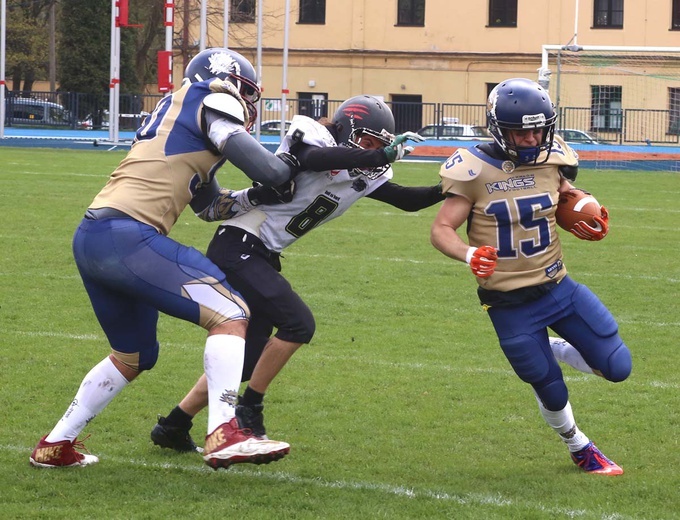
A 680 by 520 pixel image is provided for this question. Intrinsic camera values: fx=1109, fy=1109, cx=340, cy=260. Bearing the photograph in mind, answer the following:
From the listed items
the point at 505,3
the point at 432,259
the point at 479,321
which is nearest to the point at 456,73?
the point at 505,3

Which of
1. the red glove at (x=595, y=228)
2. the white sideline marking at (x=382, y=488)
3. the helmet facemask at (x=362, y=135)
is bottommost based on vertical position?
the white sideline marking at (x=382, y=488)

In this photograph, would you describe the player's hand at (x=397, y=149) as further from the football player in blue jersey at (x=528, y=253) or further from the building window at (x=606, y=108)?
the building window at (x=606, y=108)

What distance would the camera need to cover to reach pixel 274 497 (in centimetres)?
408

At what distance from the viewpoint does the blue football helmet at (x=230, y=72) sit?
14.3ft

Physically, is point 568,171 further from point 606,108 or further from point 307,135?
point 606,108

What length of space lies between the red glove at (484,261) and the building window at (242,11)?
3144cm

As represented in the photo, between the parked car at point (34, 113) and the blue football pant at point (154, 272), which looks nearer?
the blue football pant at point (154, 272)

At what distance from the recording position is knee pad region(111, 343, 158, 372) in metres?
4.36

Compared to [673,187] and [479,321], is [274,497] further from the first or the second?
[673,187]

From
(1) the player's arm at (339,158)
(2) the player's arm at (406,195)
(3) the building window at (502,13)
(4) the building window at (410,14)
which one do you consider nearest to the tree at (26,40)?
(4) the building window at (410,14)

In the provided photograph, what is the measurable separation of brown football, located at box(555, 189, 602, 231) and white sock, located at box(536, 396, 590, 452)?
0.76 metres

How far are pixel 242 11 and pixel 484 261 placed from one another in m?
33.5

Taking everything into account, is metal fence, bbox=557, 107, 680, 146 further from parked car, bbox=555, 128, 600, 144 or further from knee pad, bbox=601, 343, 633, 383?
knee pad, bbox=601, 343, 633, 383

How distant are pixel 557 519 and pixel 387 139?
1725 millimetres
